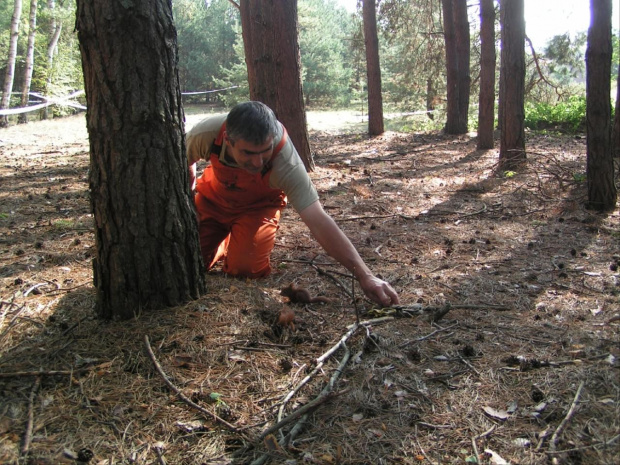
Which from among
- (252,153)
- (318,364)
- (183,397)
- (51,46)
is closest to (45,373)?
(183,397)

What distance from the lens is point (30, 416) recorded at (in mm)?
2074

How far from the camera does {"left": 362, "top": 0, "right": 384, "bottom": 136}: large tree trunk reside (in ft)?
42.9

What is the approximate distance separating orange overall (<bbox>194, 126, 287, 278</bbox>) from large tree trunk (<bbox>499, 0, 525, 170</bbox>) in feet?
17.1

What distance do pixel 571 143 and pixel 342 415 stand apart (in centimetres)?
1152

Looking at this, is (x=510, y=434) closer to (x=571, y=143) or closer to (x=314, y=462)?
(x=314, y=462)

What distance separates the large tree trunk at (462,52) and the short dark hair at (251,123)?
443 inches

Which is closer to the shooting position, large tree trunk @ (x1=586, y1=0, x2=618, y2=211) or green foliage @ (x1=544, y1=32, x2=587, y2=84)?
large tree trunk @ (x1=586, y1=0, x2=618, y2=211)

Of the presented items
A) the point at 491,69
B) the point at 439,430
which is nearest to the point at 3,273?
the point at 439,430

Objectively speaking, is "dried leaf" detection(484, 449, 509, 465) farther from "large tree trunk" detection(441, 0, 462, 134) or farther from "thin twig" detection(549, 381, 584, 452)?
"large tree trunk" detection(441, 0, 462, 134)

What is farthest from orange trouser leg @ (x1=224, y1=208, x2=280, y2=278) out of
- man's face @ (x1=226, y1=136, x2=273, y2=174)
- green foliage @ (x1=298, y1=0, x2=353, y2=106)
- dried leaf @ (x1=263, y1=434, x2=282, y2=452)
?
green foliage @ (x1=298, y1=0, x2=353, y2=106)

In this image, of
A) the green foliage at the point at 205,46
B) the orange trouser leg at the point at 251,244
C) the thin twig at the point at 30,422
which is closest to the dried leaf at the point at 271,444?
the thin twig at the point at 30,422

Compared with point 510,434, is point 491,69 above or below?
above

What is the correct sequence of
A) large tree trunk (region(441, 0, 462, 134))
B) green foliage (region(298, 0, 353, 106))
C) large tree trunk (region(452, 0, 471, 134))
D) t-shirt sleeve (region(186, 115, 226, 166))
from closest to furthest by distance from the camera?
t-shirt sleeve (region(186, 115, 226, 166)) < large tree trunk (region(452, 0, 471, 134)) < large tree trunk (region(441, 0, 462, 134)) < green foliage (region(298, 0, 353, 106))

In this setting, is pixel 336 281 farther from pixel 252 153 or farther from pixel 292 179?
pixel 252 153
